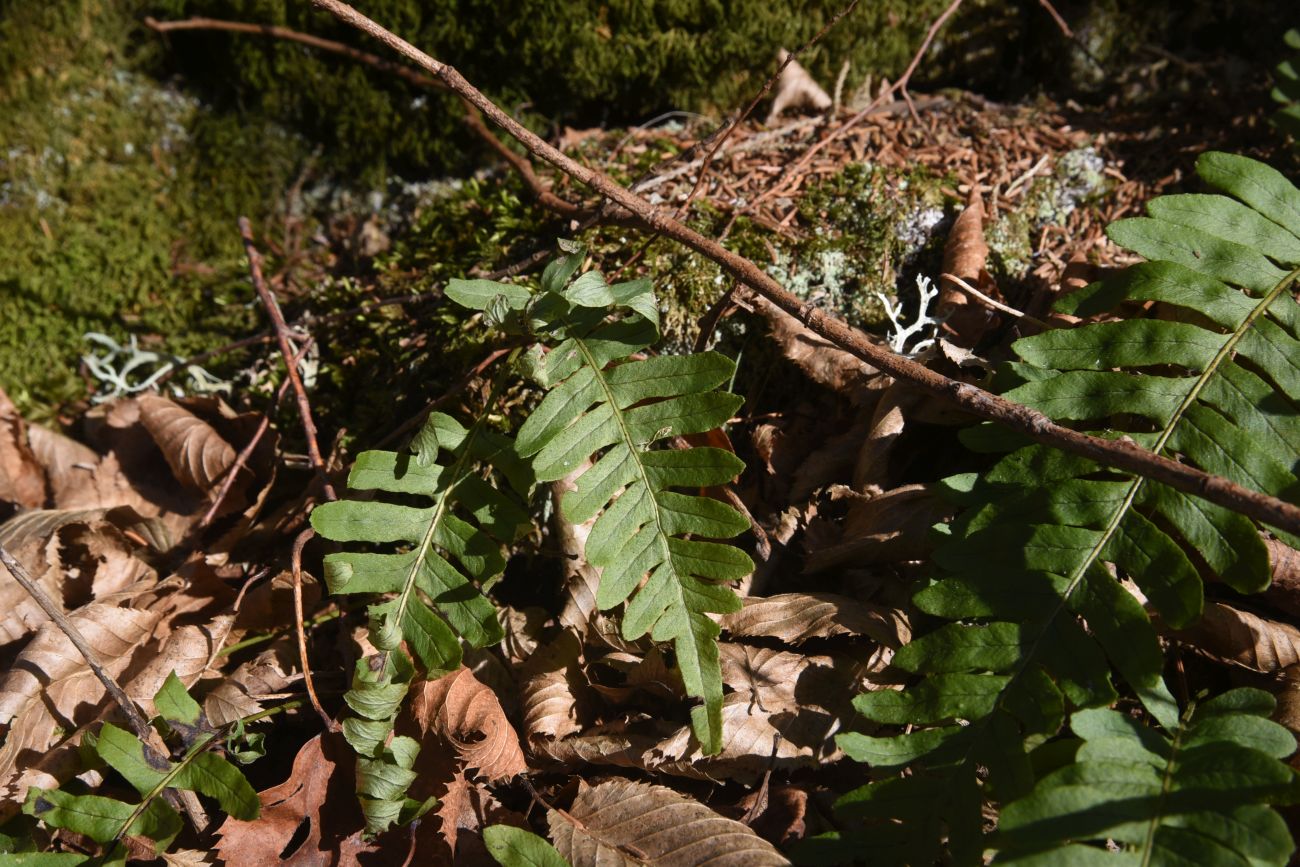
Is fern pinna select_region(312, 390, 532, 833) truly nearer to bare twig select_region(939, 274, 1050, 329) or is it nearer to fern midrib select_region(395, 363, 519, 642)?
fern midrib select_region(395, 363, 519, 642)

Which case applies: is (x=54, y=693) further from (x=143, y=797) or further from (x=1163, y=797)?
(x=1163, y=797)

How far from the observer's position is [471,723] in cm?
245

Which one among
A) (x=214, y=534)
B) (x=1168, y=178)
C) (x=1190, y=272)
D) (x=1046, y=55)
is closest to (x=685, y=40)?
(x=1046, y=55)

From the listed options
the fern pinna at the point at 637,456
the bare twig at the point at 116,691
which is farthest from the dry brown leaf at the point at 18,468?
the fern pinna at the point at 637,456

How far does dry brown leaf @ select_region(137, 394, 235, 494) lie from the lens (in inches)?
129

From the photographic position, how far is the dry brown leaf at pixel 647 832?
2068 mm

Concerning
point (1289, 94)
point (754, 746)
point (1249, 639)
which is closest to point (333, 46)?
point (754, 746)

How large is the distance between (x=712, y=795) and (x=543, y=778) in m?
0.48

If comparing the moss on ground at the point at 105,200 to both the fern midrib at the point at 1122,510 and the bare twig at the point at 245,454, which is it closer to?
the bare twig at the point at 245,454

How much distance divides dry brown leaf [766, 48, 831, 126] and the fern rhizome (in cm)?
192

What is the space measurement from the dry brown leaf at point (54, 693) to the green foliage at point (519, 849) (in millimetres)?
1337

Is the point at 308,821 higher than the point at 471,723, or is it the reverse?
the point at 471,723

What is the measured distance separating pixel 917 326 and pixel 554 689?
5.41 ft

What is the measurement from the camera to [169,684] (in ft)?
7.72
